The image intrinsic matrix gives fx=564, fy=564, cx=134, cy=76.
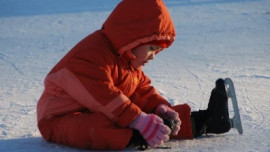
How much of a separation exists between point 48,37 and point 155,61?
135 centimetres

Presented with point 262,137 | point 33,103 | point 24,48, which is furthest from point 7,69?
point 262,137

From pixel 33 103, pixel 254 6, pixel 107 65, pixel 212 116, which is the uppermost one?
pixel 107 65

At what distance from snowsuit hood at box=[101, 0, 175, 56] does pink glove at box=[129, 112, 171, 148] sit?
308 mm

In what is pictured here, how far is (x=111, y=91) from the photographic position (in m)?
2.20

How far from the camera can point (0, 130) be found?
2543 mm

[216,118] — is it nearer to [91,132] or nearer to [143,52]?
[143,52]

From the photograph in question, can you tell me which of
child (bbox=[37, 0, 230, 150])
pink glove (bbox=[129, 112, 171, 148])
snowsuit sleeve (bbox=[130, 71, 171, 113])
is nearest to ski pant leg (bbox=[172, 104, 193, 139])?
child (bbox=[37, 0, 230, 150])

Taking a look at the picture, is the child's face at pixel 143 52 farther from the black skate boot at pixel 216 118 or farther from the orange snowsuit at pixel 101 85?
the black skate boot at pixel 216 118

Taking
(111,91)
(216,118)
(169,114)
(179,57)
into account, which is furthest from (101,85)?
(179,57)

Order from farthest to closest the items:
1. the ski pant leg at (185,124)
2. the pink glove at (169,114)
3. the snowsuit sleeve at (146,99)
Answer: the snowsuit sleeve at (146,99) → the ski pant leg at (185,124) → the pink glove at (169,114)

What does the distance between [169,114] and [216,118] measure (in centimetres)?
22

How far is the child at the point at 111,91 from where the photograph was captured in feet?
7.22

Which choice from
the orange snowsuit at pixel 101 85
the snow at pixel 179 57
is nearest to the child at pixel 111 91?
the orange snowsuit at pixel 101 85

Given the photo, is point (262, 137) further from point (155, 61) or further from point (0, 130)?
point (155, 61)
